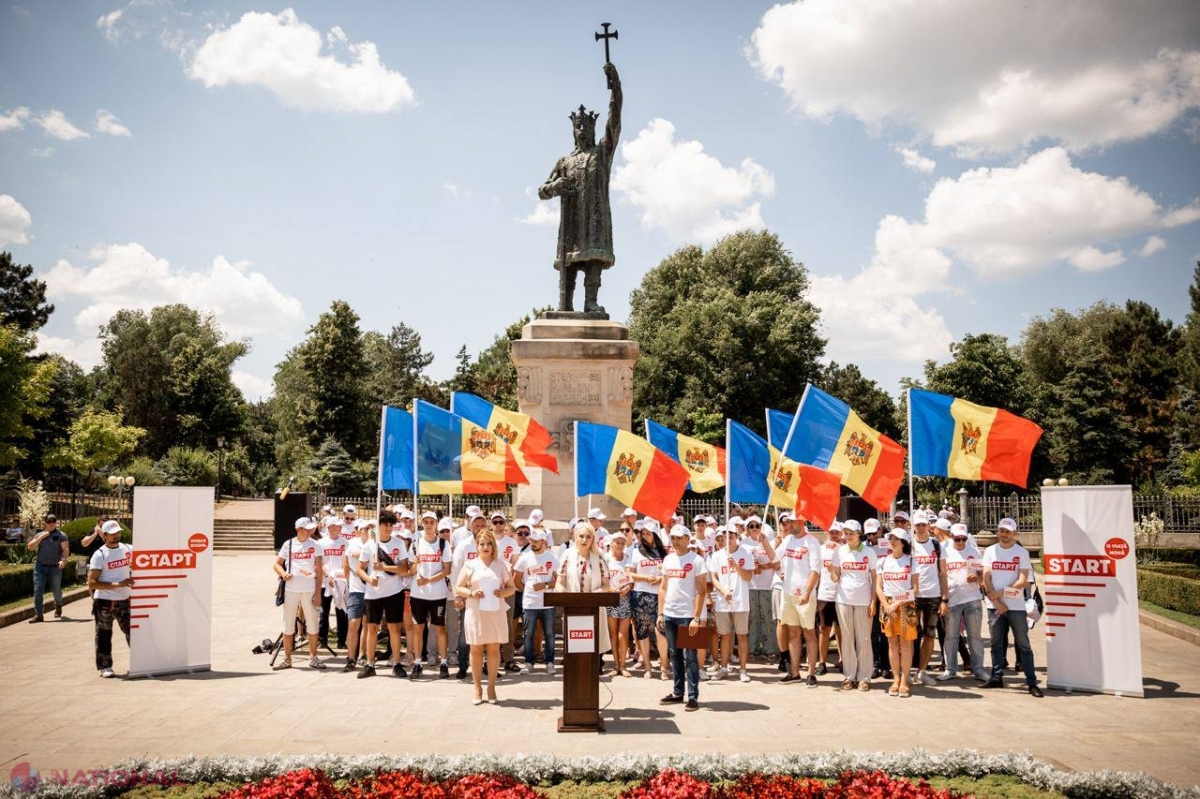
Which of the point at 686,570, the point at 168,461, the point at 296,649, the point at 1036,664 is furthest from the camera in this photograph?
the point at 168,461

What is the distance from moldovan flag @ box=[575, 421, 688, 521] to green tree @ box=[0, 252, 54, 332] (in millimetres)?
49729

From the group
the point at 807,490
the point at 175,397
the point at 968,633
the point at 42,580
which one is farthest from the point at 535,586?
the point at 175,397

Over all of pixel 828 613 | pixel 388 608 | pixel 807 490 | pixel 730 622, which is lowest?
pixel 730 622

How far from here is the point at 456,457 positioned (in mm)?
13516

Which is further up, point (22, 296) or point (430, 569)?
point (22, 296)

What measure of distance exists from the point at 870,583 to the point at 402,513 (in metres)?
7.36

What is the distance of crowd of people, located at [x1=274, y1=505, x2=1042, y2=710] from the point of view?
37.0 ft

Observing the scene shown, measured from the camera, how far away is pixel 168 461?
53.5 meters

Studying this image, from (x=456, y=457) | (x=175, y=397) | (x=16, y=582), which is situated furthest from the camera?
(x=175, y=397)

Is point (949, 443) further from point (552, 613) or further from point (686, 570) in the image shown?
→ point (552, 613)

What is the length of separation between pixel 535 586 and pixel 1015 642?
21.5 feet

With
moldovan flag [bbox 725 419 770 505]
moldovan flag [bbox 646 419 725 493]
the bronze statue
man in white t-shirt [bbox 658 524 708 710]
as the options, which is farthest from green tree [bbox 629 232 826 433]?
man in white t-shirt [bbox 658 524 708 710]

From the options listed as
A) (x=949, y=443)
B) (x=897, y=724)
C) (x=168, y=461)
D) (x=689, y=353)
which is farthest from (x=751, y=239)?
(x=897, y=724)

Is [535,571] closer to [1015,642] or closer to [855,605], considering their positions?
[855,605]
